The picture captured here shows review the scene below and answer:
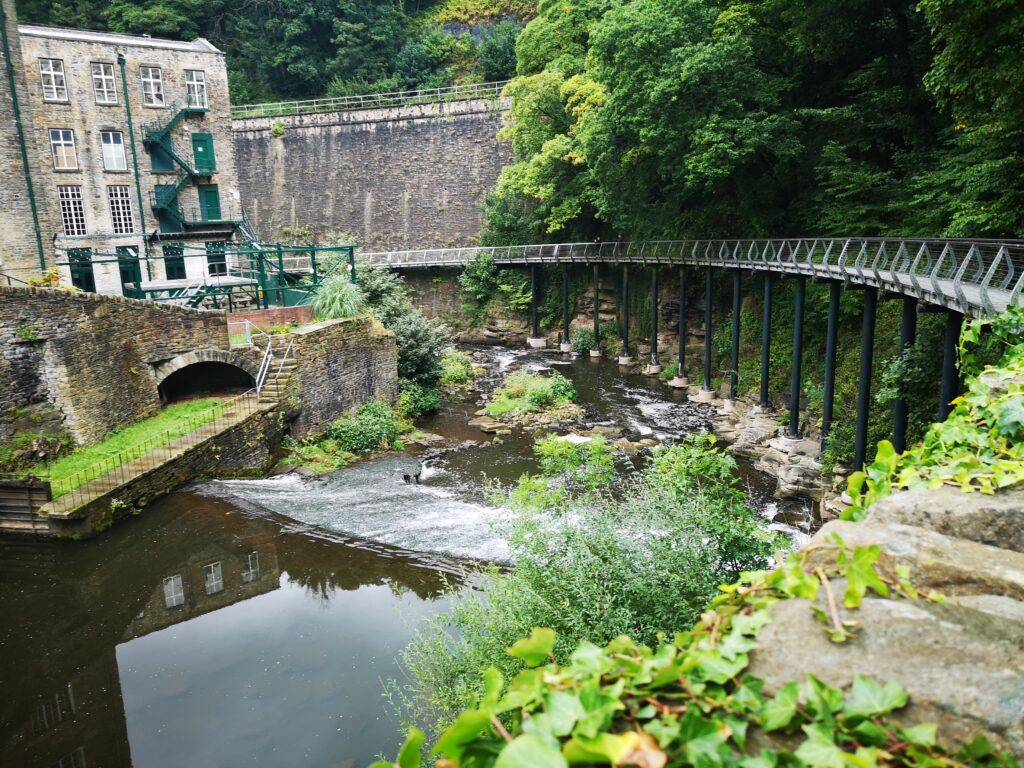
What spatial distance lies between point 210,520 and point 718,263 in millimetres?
16245

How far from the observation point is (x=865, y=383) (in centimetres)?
1403

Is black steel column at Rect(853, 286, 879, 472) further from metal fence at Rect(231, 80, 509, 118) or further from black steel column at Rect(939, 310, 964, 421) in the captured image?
metal fence at Rect(231, 80, 509, 118)

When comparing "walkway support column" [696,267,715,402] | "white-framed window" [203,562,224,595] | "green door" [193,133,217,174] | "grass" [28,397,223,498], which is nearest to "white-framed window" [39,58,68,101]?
"green door" [193,133,217,174]

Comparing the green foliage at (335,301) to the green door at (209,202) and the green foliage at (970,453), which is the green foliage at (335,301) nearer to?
the green door at (209,202)

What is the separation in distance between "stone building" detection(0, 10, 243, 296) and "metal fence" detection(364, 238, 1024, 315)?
1735 cm

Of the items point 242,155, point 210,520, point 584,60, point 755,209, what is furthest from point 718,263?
point 242,155

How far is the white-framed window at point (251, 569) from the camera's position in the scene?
1144 cm

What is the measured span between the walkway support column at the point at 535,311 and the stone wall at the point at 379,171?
8.03m

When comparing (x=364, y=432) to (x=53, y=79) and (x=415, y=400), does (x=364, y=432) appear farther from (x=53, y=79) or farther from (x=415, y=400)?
(x=53, y=79)

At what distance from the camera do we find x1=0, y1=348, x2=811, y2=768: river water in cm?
802

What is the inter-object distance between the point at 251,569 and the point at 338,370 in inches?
338

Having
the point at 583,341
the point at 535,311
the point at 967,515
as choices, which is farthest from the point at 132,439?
the point at 535,311

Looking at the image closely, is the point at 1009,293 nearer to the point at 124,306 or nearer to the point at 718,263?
the point at 718,263

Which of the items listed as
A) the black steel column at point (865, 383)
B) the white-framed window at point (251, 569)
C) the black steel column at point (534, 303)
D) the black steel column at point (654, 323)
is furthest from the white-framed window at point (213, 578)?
the black steel column at point (534, 303)
